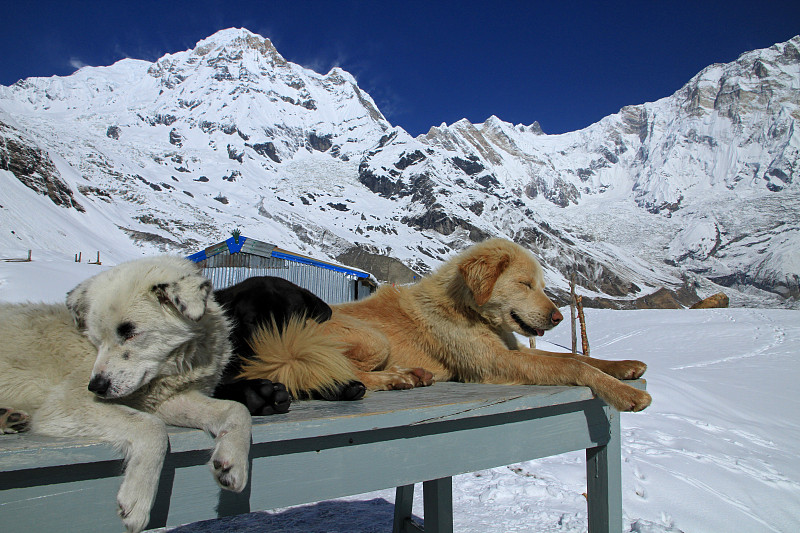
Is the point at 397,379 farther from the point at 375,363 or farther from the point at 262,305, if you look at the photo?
the point at 262,305

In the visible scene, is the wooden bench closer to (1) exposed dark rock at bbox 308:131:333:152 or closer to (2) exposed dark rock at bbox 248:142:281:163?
(2) exposed dark rock at bbox 248:142:281:163

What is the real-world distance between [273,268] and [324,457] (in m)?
10.6

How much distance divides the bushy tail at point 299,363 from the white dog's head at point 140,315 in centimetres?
39

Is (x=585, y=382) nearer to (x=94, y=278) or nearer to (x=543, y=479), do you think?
(x=94, y=278)

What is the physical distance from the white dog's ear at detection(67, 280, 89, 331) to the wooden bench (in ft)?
1.69

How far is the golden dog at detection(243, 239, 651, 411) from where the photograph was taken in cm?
216

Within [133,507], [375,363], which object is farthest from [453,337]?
[133,507]

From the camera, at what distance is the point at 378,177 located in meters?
131

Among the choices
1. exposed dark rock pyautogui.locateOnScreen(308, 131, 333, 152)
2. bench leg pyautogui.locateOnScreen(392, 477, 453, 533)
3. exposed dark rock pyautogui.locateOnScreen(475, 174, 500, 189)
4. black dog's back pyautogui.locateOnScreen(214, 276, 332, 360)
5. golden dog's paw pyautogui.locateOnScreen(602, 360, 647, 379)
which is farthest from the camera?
exposed dark rock pyautogui.locateOnScreen(475, 174, 500, 189)

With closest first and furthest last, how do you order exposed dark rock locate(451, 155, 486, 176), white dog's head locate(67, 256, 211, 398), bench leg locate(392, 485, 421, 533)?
1. white dog's head locate(67, 256, 211, 398)
2. bench leg locate(392, 485, 421, 533)
3. exposed dark rock locate(451, 155, 486, 176)

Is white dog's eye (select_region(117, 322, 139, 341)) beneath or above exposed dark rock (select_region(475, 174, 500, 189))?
beneath

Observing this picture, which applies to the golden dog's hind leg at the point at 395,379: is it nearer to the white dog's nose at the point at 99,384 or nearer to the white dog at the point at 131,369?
the white dog at the point at 131,369

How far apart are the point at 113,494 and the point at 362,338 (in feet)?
5.72

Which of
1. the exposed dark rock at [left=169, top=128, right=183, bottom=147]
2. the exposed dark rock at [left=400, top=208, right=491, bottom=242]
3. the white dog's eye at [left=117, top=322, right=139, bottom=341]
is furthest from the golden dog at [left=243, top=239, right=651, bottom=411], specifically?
the exposed dark rock at [left=169, top=128, right=183, bottom=147]
